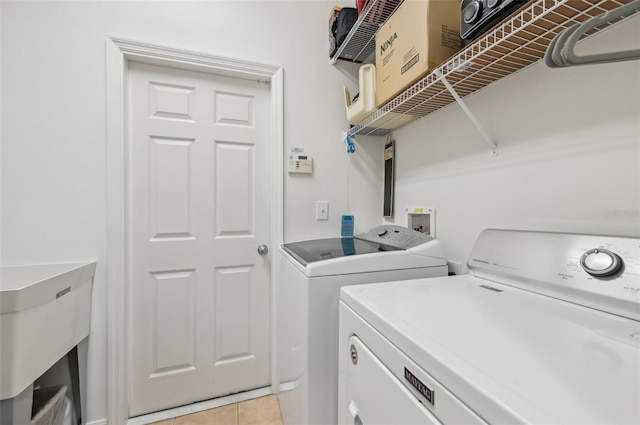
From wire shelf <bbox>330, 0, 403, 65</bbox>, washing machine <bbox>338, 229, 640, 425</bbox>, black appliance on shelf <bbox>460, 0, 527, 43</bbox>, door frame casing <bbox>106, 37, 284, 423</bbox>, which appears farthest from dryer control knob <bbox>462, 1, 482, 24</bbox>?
door frame casing <bbox>106, 37, 284, 423</bbox>

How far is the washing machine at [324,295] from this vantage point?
1.01 m

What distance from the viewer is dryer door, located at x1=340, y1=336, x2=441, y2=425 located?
0.52 meters

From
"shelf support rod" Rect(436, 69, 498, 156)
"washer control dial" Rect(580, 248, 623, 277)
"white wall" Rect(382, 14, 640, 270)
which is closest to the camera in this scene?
"washer control dial" Rect(580, 248, 623, 277)

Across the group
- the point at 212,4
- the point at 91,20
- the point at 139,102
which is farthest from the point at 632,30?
the point at 91,20

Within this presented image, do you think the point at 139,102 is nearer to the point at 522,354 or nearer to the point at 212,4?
the point at 212,4

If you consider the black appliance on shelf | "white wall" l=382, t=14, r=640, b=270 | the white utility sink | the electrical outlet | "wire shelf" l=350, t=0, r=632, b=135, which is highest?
the black appliance on shelf

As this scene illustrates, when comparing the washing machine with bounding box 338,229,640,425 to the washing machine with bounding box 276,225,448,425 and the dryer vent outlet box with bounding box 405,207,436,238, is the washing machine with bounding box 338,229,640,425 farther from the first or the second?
the dryer vent outlet box with bounding box 405,207,436,238

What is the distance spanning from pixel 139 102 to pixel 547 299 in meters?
2.08

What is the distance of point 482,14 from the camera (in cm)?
83

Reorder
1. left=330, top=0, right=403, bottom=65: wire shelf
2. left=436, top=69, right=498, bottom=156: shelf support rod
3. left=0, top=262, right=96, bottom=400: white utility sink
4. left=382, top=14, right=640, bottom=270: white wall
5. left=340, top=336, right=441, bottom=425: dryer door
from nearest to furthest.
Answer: left=340, top=336, right=441, bottom=425: dryer door → left=382, top=14, right=640, bottom=270: white wall → left=0, top=262, right=96, bottom=400: white utility sink → left=436, top=69, right=498, bottom=156: shelf support rod → left=330, top=0, right=403, bottom=65: wire shelf

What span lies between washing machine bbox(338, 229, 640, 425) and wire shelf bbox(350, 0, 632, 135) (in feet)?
1.92

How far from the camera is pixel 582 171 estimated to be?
0.84m

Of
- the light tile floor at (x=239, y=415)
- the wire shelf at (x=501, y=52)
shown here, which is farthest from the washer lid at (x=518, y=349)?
the light tile floor at (x=239, y=415)

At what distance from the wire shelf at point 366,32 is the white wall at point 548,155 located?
600mm
